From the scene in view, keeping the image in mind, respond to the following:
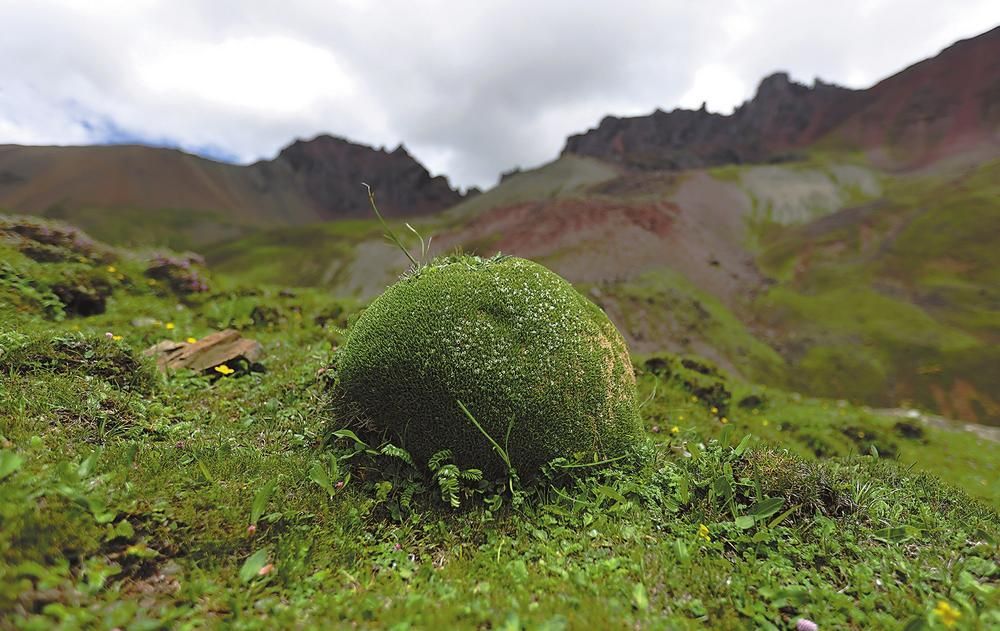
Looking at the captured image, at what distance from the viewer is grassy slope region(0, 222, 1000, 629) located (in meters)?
2.65

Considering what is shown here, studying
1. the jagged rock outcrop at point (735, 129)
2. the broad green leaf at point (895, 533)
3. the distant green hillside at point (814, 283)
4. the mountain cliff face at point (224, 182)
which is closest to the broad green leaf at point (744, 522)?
the broad green leaf at point (895, 533)

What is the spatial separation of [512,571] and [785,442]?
7.11 meters

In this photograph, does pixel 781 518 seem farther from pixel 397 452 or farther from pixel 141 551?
pixel 141 551

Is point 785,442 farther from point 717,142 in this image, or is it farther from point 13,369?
point 717,142

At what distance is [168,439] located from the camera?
168 inches

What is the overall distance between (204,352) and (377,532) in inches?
178

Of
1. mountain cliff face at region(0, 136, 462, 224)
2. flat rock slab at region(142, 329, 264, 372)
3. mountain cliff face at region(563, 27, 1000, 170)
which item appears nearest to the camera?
flat rock slab at region(142, 329, 264, 372)

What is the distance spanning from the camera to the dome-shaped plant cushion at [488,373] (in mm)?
4203

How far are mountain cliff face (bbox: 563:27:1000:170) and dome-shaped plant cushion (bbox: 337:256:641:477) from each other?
137 meters

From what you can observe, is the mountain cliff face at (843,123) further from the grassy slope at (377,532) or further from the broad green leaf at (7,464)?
the broad green leaf at (7,464)

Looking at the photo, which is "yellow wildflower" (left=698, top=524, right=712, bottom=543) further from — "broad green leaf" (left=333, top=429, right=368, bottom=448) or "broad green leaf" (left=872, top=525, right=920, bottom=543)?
"broad green leaf" (left=333, top=429, right=368, bottom=448)

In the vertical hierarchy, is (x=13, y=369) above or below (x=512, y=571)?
above

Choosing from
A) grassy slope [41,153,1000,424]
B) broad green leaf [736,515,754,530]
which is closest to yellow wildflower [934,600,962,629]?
broad green leaf [736,515,754,530]

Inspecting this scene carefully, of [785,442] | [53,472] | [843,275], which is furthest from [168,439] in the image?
[843,275]
